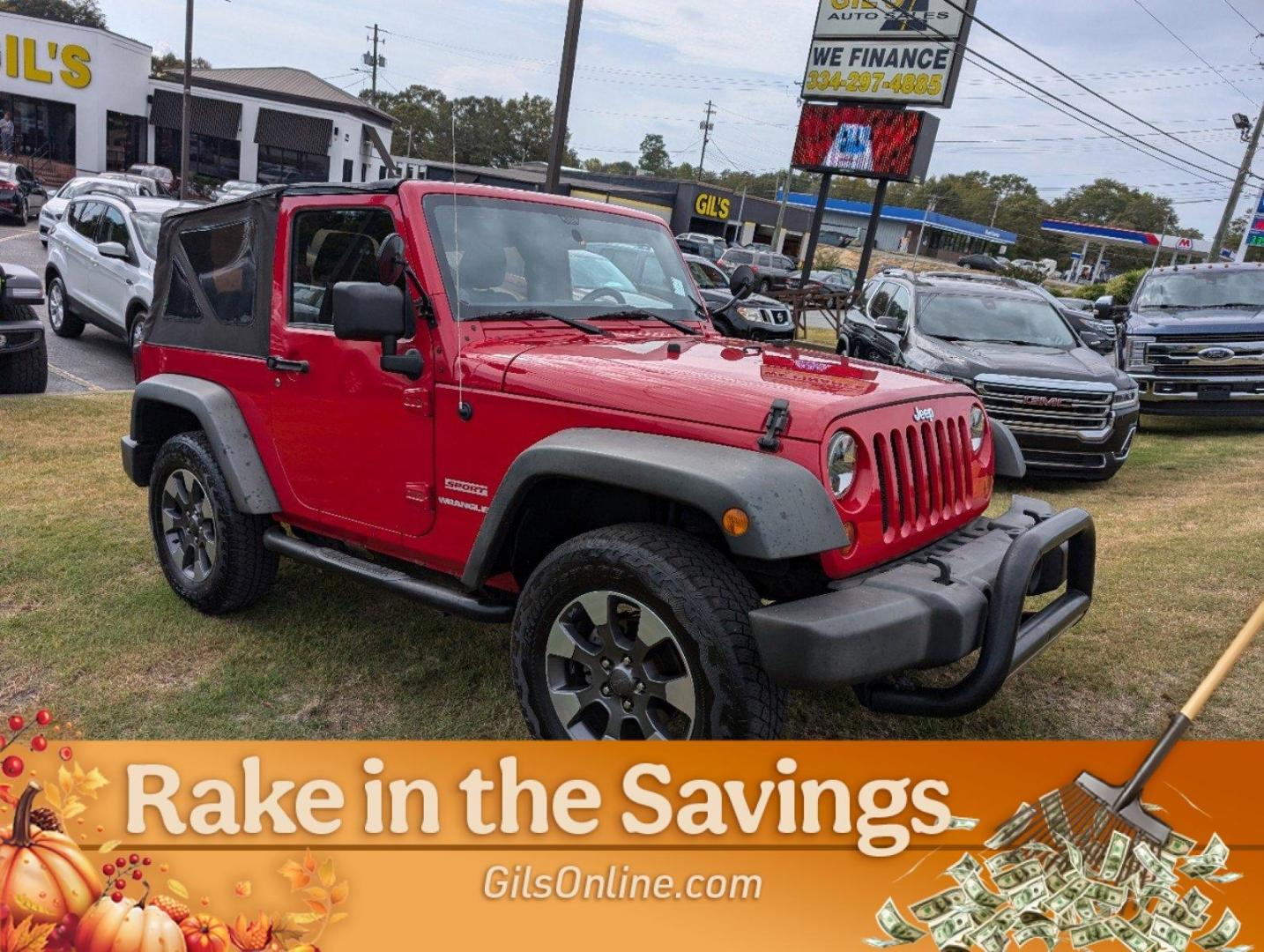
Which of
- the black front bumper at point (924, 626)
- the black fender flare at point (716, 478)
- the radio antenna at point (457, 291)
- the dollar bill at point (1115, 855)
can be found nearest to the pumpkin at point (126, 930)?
the black fender flare at point (716, 478)

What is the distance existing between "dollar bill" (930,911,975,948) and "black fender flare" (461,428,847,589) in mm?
908

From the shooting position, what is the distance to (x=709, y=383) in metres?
2.79

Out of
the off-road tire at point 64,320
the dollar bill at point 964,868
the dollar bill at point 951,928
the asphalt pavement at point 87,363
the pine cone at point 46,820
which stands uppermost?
the dollar bill at point 964,868

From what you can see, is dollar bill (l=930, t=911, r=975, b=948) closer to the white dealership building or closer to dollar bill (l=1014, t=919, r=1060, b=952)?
dollar bill (l=1014, t=919, r=1060, b=952)

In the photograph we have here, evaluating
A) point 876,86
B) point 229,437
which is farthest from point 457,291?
point 876,86

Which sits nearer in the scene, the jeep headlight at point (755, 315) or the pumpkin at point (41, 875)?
the pumpkin at point (41, 875)

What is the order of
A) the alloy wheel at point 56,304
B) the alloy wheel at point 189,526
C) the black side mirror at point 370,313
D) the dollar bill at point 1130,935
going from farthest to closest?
the alloy wheel at point 56,304 < the alloy wheel at point 189,526 < the black side mirror at point 370,313 < the dollar bill at point 1130,935

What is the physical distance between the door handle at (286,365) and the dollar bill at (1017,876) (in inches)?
115

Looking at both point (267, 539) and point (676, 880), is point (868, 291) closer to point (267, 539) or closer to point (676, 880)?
point (267, 539)

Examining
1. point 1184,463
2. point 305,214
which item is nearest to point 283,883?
point 305,214

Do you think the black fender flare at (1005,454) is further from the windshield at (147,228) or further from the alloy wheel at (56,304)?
the alloy wheel at (56,304)

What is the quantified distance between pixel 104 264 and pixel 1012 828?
11.2 meters

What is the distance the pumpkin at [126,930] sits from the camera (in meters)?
2.14

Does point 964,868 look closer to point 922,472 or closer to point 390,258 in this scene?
point 922,472
